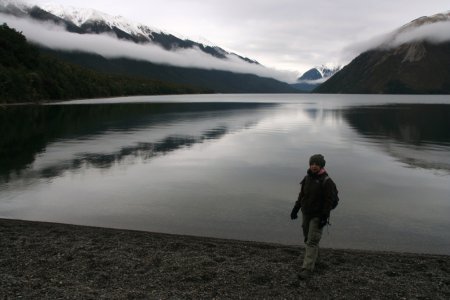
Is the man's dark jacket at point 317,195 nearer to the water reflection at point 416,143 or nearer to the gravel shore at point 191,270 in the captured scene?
the gravel shore at point 191,270

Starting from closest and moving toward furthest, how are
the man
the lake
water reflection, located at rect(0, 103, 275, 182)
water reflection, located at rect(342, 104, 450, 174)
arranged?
the man → the lake → water reflection, located at rect(0, 103, 275, 182) → water reflection, located at rect(342, 104, 450, 174)

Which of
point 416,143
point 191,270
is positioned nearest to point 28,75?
point 416,143

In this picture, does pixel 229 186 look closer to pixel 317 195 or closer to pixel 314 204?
pixel 314 204

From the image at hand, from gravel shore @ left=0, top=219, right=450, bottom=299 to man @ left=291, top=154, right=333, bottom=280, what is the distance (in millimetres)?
604

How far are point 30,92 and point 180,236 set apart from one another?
470 feet

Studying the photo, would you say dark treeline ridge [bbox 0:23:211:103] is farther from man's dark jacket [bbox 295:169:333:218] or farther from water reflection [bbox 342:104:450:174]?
man's dark jacket [bbox 295:169:333:218]

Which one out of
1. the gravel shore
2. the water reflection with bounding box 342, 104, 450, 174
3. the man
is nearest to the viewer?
the gravel shore

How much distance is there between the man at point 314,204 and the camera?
42.5 ft

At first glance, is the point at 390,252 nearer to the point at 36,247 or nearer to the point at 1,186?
the point at 36,247

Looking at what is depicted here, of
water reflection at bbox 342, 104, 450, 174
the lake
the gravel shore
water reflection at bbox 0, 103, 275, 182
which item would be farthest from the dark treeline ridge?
the gravel shore

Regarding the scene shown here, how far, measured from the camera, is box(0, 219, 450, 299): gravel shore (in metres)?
12.1

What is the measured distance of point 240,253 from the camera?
50.8 feet

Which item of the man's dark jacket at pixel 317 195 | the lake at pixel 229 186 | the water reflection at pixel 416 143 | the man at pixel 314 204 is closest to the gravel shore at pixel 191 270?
the man at pixel 314 204

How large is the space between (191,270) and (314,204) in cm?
440
